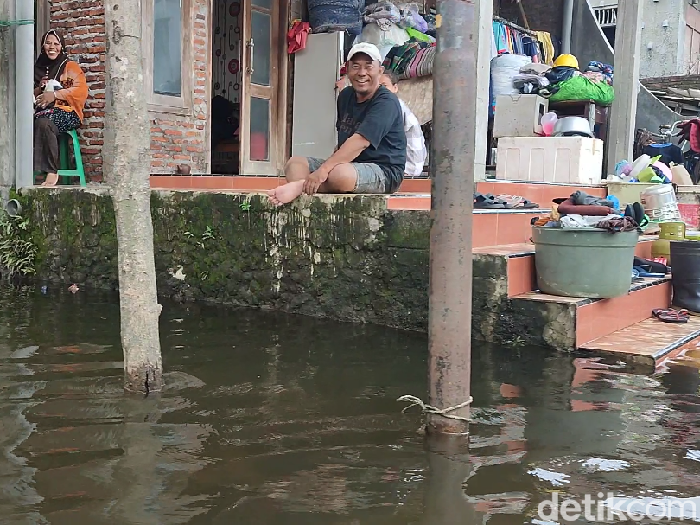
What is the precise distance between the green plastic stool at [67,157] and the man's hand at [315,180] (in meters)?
3.10

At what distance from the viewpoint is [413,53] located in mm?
8680

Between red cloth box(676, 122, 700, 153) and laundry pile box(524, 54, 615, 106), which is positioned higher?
laundry pile box(524, 54, 615, 106)

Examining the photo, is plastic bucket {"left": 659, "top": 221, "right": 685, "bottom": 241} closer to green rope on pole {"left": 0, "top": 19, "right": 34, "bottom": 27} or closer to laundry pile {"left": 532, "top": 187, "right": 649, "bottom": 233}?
laundry pile {"left": 532, "top": 187, "right": 649, "bottom": 233}

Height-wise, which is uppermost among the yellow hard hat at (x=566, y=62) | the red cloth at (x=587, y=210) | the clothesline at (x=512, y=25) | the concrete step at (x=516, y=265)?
the clothesline at (x=512, y=25)

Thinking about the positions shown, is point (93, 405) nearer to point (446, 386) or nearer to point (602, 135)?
point (446, 386)

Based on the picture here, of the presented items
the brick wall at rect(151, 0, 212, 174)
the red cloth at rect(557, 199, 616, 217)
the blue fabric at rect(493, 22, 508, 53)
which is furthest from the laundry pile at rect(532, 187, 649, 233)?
the blue fabric at rect(493, 22, 508, 53)

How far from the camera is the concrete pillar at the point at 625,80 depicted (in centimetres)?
857

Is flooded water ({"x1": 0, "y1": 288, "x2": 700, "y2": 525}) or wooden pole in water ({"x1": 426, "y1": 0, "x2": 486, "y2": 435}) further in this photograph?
wooden pole in water ({"x1": 426, "y1": 0, "x2": 486, "y2": 435})

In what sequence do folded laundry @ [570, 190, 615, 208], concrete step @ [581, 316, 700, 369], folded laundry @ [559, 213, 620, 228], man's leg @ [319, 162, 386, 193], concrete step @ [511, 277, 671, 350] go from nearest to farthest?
concrete step @ [581, 316, 700, 369] < concrete step @ [511, 277, 671, 350] < folded laundry @ [559, 213, 620, 228] < folded laundry @ [570, 190, 615, 208] < man's leg @ [319, 162, 386, 193]

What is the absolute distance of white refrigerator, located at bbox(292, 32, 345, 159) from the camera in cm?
868

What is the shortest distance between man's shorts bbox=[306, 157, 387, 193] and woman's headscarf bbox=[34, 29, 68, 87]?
362cm

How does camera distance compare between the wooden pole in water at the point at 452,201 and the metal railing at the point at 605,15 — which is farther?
the metal railing at the point at 605,15
